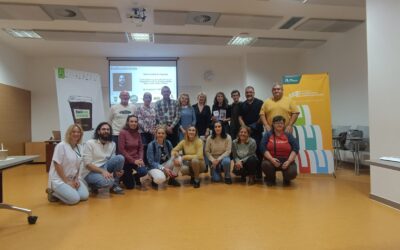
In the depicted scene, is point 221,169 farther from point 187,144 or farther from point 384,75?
point 384,75

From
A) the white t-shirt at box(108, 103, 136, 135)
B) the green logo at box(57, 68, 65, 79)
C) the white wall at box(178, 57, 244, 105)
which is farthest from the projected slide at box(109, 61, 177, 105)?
the green logo at box(57, 68, 65, 79)

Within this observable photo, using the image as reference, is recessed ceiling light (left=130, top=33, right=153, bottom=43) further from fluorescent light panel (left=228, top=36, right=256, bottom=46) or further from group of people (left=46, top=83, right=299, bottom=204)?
group of people (left=46, top=83, right=299, bottom=204)

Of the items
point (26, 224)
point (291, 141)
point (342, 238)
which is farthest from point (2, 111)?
point (342, 238)

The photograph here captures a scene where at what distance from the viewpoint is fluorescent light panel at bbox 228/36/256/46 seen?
21.9 ft

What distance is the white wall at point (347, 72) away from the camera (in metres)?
6.09

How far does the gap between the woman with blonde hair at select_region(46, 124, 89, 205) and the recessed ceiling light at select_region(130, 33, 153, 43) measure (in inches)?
126

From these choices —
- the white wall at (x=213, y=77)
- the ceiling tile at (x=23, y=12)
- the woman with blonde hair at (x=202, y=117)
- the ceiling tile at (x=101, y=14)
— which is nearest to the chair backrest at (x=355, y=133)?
the woman with blonde hair at (x=202, y=117)

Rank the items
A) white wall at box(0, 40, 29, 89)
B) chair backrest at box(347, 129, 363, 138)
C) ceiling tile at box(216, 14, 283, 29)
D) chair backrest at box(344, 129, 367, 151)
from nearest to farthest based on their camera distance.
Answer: ceiling tile at box(216, 14, 283, 29), chair backrest at box(344, 129, 367, 151), chair backrest at box(347, 129, 363, 138), white wall at box(0, 40, 29, 89)

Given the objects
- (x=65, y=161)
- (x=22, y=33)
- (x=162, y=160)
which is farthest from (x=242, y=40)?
(x=65, y=161)

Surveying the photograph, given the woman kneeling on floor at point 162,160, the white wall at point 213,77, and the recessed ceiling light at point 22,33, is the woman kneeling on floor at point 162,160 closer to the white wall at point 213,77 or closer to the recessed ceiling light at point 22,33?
the recessed ceiling light at point 22,33

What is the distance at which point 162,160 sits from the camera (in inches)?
182

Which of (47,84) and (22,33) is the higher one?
(22,33)

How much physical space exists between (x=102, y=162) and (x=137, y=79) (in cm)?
437

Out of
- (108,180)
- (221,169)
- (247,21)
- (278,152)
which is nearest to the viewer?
(108,180)
